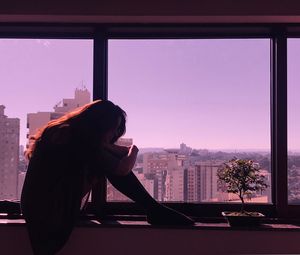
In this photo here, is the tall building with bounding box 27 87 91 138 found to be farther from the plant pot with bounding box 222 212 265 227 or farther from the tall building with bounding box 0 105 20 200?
the plant pot with bounding box 222 212 265 227

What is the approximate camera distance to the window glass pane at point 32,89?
317 cm

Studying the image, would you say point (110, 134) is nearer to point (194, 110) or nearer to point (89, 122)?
point (89, 122)

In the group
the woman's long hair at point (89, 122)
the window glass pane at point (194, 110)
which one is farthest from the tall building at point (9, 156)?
the window glass pane at point (194, 110)

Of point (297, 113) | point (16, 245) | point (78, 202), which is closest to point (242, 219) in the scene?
point (297, 113)

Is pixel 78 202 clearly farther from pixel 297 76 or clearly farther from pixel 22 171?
pixel 297 76

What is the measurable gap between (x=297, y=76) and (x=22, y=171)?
2169 mm

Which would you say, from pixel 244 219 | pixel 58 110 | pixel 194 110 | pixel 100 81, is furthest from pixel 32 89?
pixel 244 219

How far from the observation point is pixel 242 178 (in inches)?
115

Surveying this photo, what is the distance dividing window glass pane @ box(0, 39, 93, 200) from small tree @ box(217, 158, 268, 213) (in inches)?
45.8

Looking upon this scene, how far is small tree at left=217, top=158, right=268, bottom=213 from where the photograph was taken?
9.64 feet
